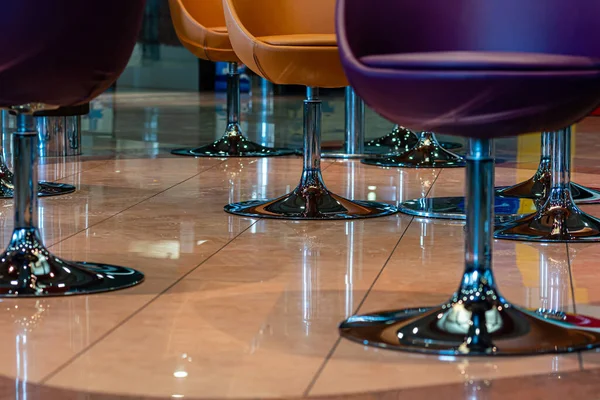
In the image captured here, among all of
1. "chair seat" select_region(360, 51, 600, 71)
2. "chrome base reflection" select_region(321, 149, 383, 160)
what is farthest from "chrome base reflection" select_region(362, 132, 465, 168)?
"chair seat" select_region(360, 51, 600, 71)

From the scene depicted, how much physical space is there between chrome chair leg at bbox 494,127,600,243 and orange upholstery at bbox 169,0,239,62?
7.47 feet

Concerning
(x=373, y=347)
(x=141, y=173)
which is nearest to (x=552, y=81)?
(x=373, y=347)

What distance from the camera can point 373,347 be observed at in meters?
2.04

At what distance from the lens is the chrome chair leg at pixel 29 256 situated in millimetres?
2471

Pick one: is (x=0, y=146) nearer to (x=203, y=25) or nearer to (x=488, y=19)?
(x=203, y=25)

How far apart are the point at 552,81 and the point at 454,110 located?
169 mm

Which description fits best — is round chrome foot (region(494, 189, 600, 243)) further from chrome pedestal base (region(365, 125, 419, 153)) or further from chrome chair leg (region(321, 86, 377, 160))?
chrome pedestal base (region(365, 125, 419, 153))

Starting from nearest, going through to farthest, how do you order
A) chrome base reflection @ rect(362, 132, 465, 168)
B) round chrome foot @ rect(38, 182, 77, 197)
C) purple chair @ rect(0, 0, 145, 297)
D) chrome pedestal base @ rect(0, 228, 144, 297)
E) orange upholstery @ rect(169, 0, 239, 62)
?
purple chair @ rect(0, 0, 145, 297), chrome pedestal base @ rect(0, 228, 144, 297), round chrome foot @ rect(38, 182, 77, 197), chrome base reflection @ rect(362, 132, 465, 168), orange upholstery @ rect(169, 0, 239, 62)

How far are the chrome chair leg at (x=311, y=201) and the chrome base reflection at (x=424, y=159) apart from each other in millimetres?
1459

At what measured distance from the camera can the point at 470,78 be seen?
1883mm

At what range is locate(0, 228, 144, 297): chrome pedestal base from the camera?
247 cm

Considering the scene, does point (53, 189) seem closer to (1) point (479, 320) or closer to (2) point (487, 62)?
(1) point (479, 320)

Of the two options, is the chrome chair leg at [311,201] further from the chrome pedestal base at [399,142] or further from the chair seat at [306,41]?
the chrome pedestal base at [399,142]

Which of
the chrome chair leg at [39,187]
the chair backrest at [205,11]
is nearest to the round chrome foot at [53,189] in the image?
the chrome chair leg at [39,187]
